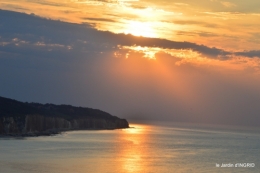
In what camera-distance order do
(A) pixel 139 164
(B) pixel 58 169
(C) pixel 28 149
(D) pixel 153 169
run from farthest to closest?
(C) pixel 28 149 < (A) pixel 139 164 < (D) pixel 153 169 < (B) pixel 58 169

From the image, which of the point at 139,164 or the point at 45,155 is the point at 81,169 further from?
the point at 45,155

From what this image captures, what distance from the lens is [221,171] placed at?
68.4 metres

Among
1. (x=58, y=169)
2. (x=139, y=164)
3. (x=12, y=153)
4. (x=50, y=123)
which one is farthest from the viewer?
(x=50, y=123)

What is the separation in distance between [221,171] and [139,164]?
12513 millimetres

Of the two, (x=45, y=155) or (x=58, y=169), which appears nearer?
(x=58, y=169)

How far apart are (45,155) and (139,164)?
16856 millimetres

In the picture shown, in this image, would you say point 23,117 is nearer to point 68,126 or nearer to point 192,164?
point 68,126

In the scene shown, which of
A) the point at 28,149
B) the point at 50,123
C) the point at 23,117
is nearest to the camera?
the point at 28,149

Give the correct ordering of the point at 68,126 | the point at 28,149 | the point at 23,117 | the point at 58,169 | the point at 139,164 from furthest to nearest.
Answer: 1. the point at 68,126
2. the point at 23,117
3. the point at 28,149
4. the point at 139,164
5. the point at 58,169

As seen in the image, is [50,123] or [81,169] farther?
[50,123]

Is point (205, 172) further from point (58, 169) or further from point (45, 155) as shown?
point (45, 155)

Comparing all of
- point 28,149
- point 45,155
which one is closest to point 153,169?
point 45,155

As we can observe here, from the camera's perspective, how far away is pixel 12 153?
83.0 m

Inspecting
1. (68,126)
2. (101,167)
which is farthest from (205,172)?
(68,126)
